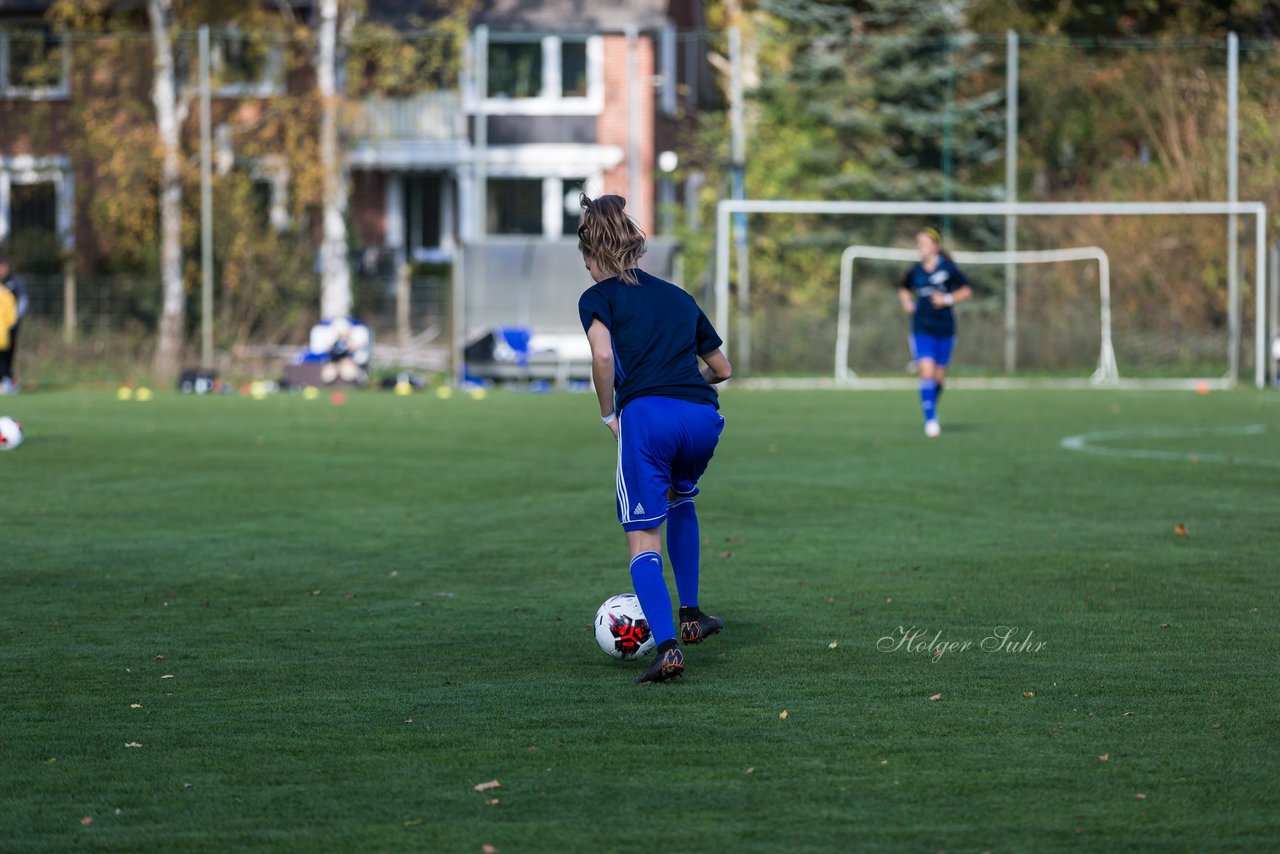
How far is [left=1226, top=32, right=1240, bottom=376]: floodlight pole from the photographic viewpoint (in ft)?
89.8

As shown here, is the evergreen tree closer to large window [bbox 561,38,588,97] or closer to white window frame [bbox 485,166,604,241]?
large window [bbox 561,38,588,97]

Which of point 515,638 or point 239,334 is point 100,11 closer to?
point 239,334

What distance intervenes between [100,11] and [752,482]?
21.3 m

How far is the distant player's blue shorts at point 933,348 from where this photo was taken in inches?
727

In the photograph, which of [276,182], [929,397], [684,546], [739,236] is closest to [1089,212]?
[739,236]

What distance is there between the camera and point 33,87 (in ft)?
103

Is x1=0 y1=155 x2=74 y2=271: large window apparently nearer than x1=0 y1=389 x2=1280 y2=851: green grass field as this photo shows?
No

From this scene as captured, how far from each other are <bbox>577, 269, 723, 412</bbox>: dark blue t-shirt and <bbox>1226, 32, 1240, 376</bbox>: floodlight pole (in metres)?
22.2

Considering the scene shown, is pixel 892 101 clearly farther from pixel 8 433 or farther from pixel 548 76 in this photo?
pixel 8 433

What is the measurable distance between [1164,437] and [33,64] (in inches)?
801

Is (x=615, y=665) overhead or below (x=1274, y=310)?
below

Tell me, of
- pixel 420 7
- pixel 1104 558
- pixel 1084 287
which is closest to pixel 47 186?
pixel 420 7

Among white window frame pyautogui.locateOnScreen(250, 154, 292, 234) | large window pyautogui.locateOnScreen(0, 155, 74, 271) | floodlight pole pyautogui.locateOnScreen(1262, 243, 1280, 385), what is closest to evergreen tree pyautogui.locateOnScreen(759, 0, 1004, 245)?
floodlight pole pyautogui.locateOnScreen(1262, 243, 1280, 385)

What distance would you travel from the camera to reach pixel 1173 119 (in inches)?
1216
